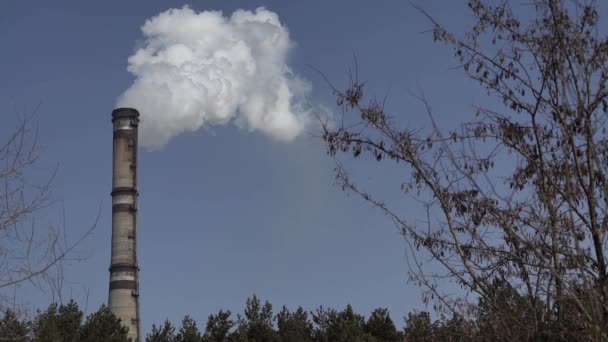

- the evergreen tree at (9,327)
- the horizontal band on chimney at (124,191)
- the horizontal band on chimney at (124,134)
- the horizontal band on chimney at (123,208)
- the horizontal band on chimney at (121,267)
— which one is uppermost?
the horizontal band on chimney at (124,134)

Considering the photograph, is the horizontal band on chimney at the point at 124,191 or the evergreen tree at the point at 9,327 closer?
the evergreen tree at the point at 9,327

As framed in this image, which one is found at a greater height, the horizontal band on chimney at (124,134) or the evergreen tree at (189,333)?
the horizontal band on chimney at (124,134)

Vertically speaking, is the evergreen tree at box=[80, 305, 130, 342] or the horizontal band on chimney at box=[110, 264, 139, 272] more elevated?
the horizontal band on chimney at box=[110, 264, 139, 272]

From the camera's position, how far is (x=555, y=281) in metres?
7.45

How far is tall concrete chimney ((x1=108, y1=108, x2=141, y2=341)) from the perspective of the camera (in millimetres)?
48500

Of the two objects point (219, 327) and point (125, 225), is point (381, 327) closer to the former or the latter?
point (219, 327)

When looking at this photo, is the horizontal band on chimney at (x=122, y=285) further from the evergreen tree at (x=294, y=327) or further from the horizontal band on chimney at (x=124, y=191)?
the evergreen tree at (x=294, y=327)

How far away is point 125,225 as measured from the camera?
164 ft

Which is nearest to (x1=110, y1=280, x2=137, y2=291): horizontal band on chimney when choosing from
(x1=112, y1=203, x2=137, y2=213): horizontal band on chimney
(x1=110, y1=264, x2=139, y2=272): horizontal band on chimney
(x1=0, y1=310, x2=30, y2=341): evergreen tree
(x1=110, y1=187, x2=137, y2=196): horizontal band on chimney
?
(x1=110, y1=264, x2=139, y2=272): horizontal band on chimney

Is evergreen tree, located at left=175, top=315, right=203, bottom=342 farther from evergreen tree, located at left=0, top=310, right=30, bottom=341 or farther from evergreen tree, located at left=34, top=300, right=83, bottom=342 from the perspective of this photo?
evergreen tree, located at left=0, top=310, right=30, bottom=341

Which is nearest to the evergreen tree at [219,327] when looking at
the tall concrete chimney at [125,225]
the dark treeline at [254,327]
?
the dark treeline at [254,327]

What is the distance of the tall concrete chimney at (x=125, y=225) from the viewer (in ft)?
159

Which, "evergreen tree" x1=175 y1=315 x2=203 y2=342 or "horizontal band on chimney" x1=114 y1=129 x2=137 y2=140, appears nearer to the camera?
"evergreen tree" x1=175 y1=315 x2=203 y2=342

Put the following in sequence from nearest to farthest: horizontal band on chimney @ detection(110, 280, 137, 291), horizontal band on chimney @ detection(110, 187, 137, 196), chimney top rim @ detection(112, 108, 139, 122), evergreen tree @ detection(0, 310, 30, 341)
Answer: evergreen tree @ detection(0, 310, 30, 341) < horizontal band on chimney @ detection(110, 280, 137, 291) < horizontal band on chimney @ detection(110, 187, 137, 196) < chimney top rim @ detection(112, 108, 139, 122)
